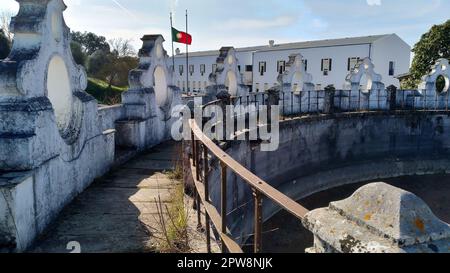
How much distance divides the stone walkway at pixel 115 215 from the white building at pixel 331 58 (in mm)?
25331

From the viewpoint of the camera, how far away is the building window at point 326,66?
37.2 m

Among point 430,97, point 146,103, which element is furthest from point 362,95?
point 146,103

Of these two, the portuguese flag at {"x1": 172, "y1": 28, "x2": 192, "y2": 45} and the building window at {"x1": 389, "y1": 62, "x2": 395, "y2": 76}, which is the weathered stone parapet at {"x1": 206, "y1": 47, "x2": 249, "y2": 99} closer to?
the portuguese flag at {"x1": 172, "y1": 28, "x2": 192, "y2": 45}

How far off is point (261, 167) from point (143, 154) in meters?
4.47

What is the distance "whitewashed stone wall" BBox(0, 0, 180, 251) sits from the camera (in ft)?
14.8

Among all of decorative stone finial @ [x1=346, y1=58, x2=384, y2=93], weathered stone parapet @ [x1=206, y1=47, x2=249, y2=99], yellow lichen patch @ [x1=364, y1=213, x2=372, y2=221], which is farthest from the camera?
decorative stone finial @ [x1=346, y1=58, x2=384, y2=93]

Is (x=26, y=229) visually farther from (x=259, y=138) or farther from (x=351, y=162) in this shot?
(x=351, y=162)

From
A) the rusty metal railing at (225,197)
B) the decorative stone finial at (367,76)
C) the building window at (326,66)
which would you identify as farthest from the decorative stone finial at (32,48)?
the building window at (326,66)

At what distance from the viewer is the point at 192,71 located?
50469 mm

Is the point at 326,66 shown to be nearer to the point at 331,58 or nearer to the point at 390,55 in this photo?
the point at 331,58

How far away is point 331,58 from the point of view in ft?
121

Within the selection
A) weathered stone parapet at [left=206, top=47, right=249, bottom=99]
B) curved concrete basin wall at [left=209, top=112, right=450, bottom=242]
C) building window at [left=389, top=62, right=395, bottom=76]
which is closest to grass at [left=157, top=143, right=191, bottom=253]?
Result: curved concrete basin wall at [left=209, top=112, right=450, bottom=242]

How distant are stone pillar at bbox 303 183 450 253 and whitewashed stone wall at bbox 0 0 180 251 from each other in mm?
3816

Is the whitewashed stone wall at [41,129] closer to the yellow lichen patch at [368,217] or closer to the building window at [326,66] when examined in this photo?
the yellow lichen patch at [368,217]
